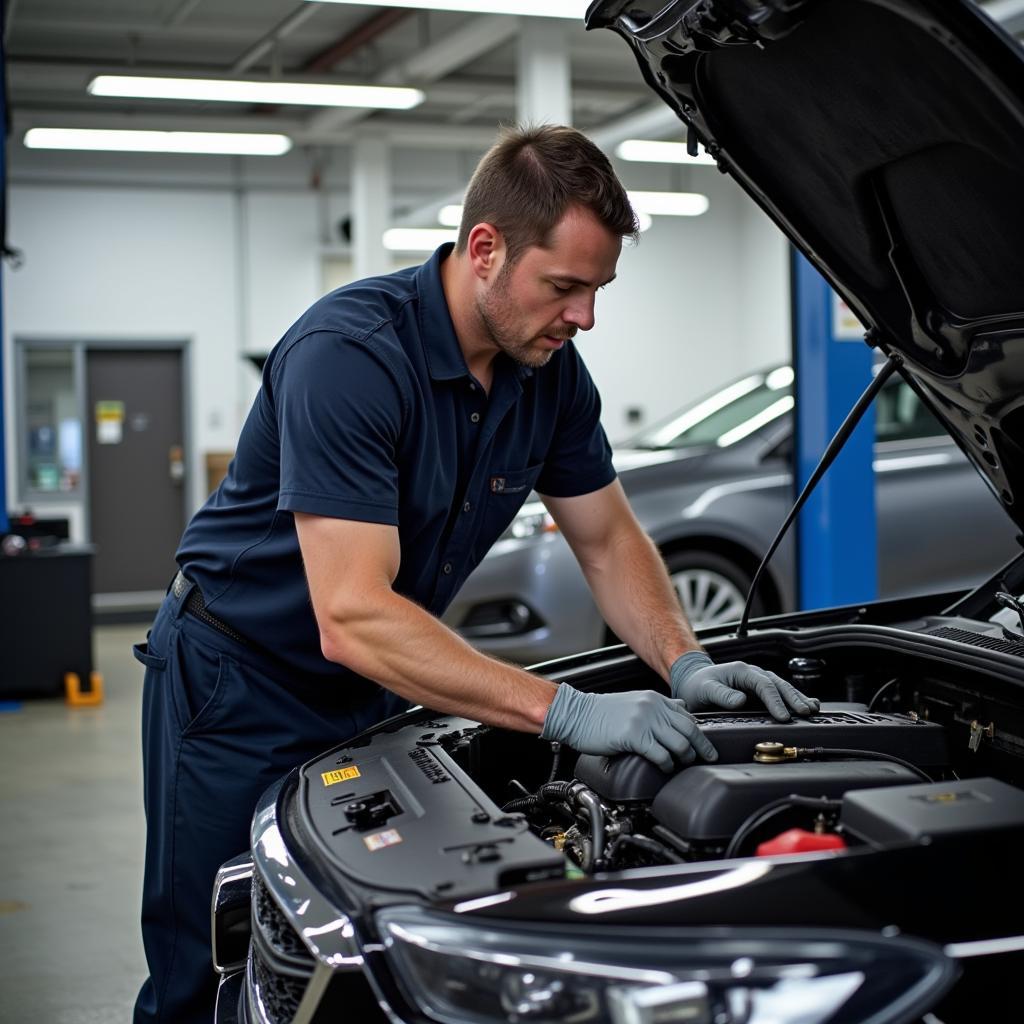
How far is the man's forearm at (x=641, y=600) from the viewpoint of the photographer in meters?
2.15

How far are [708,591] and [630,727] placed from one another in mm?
3874

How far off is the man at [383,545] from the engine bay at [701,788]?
3.2 inches

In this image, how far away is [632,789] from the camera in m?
1.61

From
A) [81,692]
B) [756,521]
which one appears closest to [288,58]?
[81,692]

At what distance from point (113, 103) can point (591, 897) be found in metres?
11.1

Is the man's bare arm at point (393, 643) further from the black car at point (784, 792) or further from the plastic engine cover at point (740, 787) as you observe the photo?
the plastic engine cover at point (740, 787)

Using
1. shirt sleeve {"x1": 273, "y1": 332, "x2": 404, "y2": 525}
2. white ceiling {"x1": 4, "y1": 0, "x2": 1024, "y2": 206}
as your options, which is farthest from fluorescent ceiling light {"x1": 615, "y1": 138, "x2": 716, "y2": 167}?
shirt sleeve {"x1": 273, "y1": 332, "x2": 404, "y2": 525}

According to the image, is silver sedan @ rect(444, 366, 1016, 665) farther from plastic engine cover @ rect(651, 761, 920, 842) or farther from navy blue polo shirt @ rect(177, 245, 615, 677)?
plastic engine cover @ rect(651, 761, 920, 842)

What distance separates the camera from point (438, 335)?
1990mm

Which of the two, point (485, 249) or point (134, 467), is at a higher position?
point (485, 249)

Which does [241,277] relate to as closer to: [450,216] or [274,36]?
[450,216]

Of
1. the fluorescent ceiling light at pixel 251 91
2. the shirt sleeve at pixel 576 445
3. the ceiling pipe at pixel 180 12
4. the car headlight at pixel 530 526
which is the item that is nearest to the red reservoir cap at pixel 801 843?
the shirt sleeve at pixel 576 445

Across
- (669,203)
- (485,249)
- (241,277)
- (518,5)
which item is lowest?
(485,249)

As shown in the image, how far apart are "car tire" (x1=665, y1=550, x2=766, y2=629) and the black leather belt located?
11.3 ft
